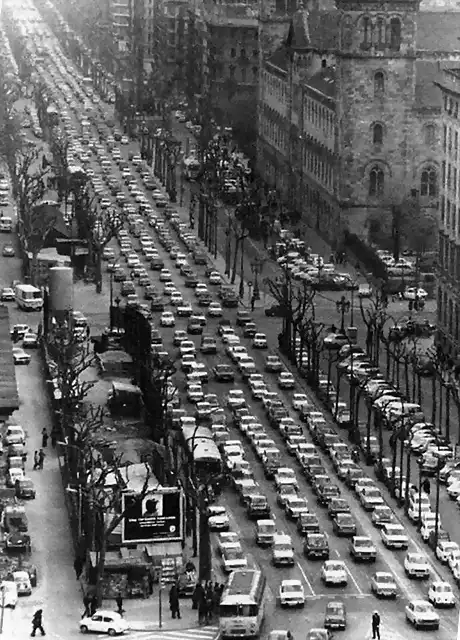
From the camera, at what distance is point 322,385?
105688 mm

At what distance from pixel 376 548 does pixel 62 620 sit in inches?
Result: 472

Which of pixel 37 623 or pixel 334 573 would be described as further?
pixel 334 573

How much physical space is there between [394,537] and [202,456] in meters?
9.10

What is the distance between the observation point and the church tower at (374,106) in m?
134

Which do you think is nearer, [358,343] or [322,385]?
[322,385]

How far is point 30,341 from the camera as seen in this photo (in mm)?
114438

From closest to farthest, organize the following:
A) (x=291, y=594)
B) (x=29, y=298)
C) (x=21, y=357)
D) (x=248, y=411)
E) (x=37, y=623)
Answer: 1. (x=37, y=623)
2. (x=291, y=594)
3. (x=248, y=411)
4. (x=21, y=357)
5. (x=29, y=298)

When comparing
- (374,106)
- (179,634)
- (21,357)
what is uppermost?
(374,106)

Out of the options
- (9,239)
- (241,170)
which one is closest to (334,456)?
(9,239)

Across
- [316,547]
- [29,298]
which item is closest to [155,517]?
[316,547]

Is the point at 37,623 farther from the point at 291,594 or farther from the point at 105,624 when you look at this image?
the point at 291,594

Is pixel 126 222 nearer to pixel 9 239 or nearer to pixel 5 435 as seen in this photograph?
pixel 9 239

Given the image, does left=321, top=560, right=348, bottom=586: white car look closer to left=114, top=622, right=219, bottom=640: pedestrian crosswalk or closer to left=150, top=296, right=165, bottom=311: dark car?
left=114, top=622, right=219, bottom=640: pedestrian crosswalk

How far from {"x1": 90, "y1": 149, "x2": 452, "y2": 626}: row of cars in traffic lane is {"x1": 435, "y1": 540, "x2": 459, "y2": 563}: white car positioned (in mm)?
1177
